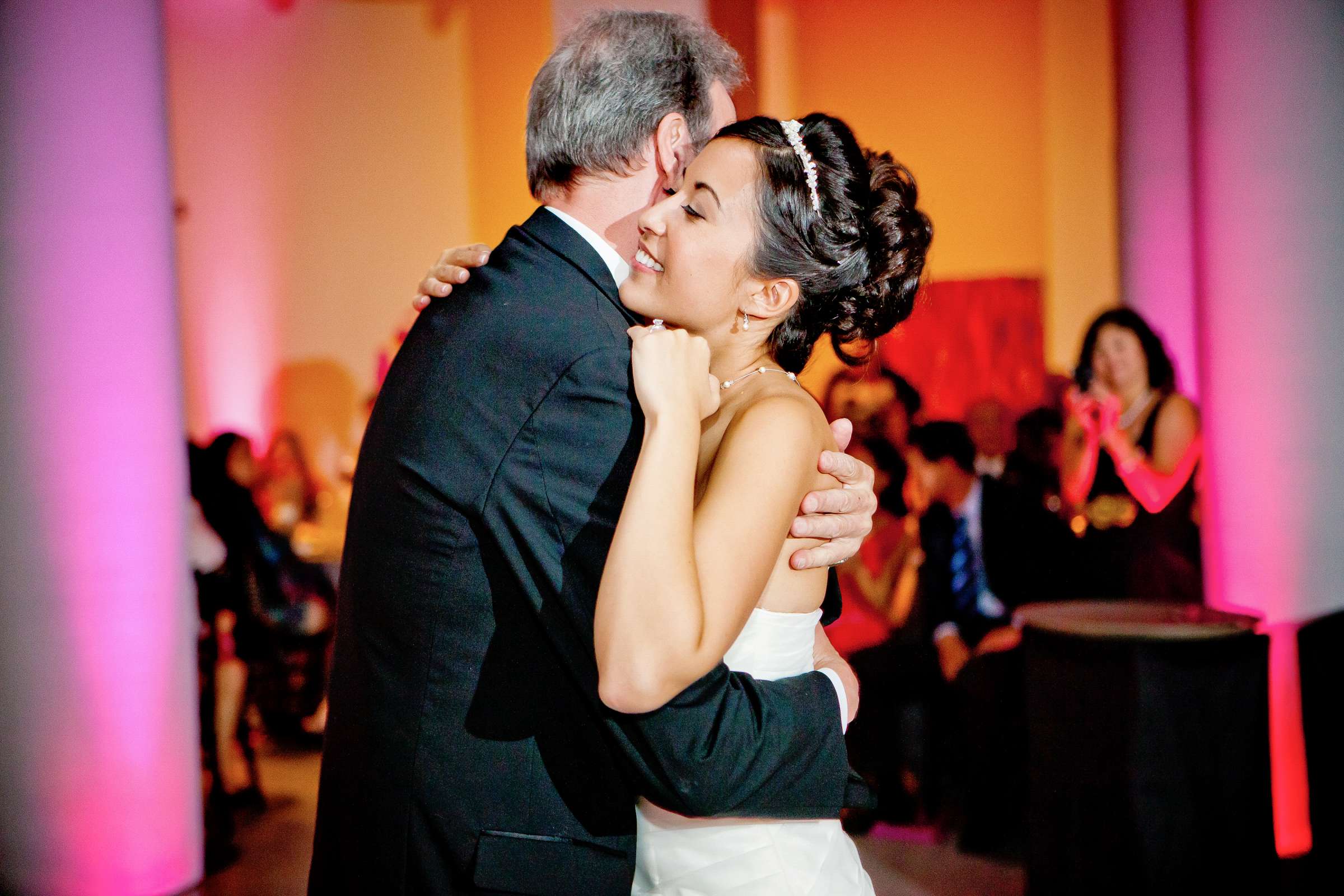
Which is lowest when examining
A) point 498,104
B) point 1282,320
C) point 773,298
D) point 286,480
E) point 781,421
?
point 286,480

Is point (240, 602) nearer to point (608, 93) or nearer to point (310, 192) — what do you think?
point (310, 192)

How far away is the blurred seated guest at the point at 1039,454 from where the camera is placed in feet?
16.6

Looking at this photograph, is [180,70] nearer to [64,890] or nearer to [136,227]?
[136,227]

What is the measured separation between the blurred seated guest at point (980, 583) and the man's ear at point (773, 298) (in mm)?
3108

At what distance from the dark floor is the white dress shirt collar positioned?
2662 millimetres

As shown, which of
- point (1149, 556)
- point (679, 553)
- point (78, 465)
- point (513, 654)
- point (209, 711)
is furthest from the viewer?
point (209, 711)

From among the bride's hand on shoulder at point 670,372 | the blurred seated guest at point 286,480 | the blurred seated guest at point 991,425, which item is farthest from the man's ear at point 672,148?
the blurred seated guest at point 991,425

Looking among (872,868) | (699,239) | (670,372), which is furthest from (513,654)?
(872,868)

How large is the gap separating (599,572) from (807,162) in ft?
2.25

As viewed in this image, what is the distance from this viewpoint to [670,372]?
A: 50.5 inches

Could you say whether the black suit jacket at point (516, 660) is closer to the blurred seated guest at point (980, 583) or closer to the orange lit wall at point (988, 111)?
the blurred seated guest at point (980, 583)

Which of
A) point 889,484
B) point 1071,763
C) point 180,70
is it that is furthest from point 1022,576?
point 180,70

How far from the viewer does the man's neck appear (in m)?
1.59

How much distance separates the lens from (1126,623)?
334 centimetres
